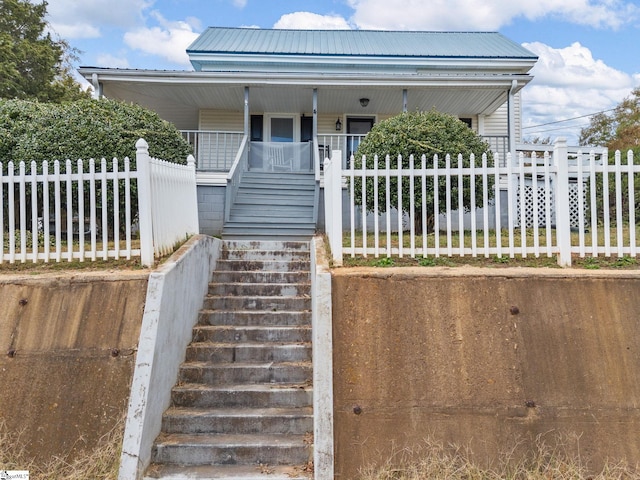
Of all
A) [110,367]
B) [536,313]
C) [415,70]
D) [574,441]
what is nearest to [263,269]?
A: [110,367]

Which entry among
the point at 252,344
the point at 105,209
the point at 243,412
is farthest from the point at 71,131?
the point at 243,412

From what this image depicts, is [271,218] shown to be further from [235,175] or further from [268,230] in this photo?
[235,175]

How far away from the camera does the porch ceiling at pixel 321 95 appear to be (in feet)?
38.0

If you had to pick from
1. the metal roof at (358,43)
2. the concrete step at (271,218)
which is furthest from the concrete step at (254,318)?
the metal roof at (358,43)

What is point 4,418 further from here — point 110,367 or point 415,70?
A: point 415,70

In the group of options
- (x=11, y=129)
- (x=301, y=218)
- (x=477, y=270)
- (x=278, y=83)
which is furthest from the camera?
(x=278, y=83)

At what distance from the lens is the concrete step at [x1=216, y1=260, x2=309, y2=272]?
602 cm

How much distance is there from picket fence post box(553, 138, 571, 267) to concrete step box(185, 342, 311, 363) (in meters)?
2.77

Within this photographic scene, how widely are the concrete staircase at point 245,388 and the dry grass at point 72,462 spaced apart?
0.31 meters

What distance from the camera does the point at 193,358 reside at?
4.65 meters

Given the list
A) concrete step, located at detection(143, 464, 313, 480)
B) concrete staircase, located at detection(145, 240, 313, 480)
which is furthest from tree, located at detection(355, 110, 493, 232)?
concrete step, located at detection(143, 464, 313, 480)

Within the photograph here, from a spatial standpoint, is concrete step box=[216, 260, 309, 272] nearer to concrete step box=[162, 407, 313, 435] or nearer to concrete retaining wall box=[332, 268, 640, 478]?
concrete retaining wall box=[332, 268, 640, 478]

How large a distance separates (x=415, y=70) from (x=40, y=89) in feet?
52.9

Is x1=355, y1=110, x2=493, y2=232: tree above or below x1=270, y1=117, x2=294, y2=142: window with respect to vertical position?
below
